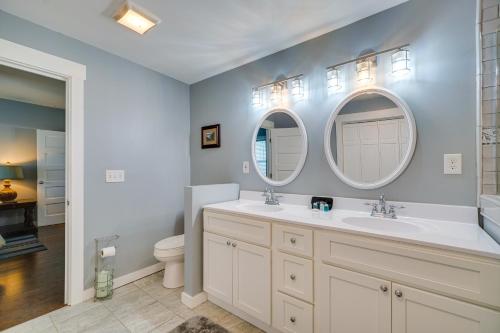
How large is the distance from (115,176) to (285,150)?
1695 millimetres

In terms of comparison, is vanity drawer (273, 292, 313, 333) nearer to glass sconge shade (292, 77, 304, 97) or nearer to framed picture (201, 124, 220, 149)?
glass sconge shade (292, 77, 304, 97)

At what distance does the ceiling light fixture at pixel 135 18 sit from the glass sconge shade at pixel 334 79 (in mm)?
1376

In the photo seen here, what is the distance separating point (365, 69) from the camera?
166cm

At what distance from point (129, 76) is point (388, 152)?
252 cm

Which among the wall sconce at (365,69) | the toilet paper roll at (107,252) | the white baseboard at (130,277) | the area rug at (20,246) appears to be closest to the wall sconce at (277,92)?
the wall sconce at (365,69)

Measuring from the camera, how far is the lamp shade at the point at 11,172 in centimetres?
391

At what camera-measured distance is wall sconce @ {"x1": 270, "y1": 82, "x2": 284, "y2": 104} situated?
7.02 ft

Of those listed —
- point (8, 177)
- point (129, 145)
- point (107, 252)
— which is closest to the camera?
point (107, 252)

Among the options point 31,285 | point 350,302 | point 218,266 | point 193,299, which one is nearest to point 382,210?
point 350,302

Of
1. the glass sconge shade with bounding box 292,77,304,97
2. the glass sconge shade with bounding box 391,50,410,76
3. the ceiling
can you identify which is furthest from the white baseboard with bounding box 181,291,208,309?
the ceiling

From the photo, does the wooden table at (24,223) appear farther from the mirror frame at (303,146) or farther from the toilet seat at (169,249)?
the mirror frame at (303,146)

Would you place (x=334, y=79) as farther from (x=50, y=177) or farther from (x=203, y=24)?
(x=50, y=177)

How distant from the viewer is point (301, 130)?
2033 millimetres

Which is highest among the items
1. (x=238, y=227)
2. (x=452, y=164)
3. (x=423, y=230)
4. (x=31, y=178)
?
(x=452, y=164)
